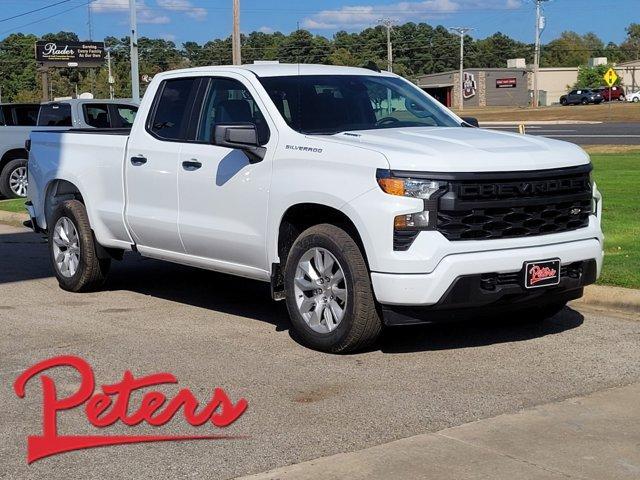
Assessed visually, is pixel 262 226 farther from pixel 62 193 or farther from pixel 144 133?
pixel 62 193

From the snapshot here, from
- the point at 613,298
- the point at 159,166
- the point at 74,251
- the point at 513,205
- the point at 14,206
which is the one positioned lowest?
the point at 613,298

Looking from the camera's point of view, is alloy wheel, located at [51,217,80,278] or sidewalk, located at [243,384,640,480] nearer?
sidewalk, located at [243,384,640,480]

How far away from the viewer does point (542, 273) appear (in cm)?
671

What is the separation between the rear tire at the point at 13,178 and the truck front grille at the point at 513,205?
557 inches

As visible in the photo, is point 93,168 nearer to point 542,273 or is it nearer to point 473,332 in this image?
point 473,332

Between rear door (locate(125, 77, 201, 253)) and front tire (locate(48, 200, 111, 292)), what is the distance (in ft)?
2.54

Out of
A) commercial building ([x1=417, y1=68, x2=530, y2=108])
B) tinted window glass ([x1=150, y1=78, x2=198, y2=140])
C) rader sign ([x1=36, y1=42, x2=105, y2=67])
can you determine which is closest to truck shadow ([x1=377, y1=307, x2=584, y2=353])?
tinted window glass ([x1=150, y1=78, x2=198, y2=140])

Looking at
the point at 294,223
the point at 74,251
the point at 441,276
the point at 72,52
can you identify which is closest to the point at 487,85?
the point at 72,52

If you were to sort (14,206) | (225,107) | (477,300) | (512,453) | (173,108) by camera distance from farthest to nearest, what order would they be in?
(14,206)
(173,108)
(225,107)
(477,300)
(512,453)

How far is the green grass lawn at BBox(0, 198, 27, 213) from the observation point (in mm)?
16328

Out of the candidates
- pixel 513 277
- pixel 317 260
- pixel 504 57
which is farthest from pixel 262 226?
pixel 504 57

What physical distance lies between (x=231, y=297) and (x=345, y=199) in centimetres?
299

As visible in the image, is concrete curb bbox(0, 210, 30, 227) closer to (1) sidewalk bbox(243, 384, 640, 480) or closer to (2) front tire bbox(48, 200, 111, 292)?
(2) front tire bbox(48, 200, 111, 292)

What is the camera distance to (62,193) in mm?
9891
